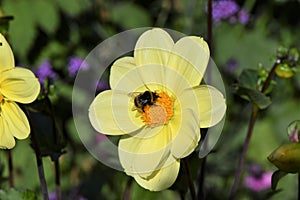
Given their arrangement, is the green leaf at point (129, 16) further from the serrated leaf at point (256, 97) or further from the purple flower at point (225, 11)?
the serrated leaf at point (256, 97)

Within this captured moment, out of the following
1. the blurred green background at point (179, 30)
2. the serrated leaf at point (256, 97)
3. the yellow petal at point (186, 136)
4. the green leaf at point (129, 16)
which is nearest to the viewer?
the yellow petal at point (186, 136)

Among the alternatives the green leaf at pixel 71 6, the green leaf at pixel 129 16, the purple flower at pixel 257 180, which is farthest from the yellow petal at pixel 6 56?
the green leaf at pixel 129 16

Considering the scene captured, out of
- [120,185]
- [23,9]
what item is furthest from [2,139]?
[23,9]

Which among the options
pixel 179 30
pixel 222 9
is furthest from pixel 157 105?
pixel 179 30

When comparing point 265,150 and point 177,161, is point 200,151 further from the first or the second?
point 265,150

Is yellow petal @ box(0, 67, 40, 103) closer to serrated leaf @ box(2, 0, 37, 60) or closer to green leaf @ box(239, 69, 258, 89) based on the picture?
green leaf @ box(239, 69, 258, 89)

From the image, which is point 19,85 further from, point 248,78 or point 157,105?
point 248,78

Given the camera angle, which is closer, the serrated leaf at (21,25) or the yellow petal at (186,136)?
the yellow petal at (186,136)
